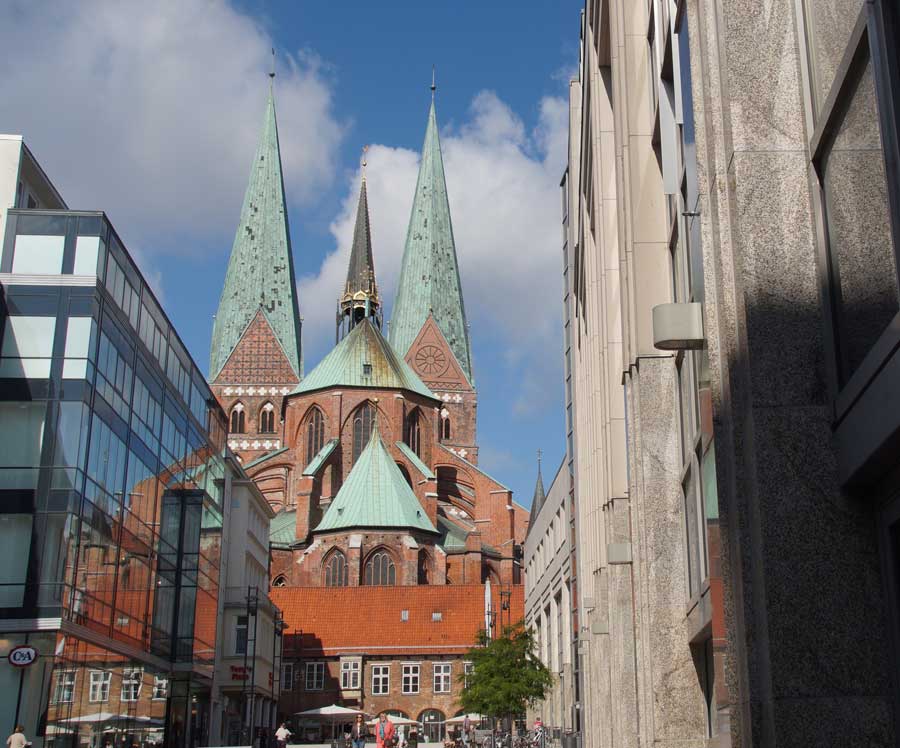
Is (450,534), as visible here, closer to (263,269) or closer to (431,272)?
(431,272)

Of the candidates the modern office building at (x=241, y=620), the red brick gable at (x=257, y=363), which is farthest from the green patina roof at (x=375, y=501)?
the red brick gable at (x=257, y=363)

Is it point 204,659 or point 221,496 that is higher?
point 221,496

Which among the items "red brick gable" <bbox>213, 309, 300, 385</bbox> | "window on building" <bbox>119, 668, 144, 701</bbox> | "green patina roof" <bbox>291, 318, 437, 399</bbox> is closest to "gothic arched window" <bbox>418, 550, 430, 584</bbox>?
"green patina roof" <bbox>291, 318, 437, 399</bbox>

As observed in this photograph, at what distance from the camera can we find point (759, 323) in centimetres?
760

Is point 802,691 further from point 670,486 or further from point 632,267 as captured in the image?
point 632,267

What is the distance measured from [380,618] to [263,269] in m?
53.0

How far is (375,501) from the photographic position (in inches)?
3162

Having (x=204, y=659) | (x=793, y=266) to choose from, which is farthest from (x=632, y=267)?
(x=204, y=659)

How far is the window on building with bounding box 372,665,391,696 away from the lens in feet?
225

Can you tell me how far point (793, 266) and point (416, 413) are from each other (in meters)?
88.0

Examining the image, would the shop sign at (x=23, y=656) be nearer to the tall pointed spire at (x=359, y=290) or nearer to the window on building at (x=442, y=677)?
the window on building at (x=442, y=677)

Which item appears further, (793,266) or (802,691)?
(793,266)


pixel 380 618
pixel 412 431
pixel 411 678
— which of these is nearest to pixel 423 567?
pixel 380 618

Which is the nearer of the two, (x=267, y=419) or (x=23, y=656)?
(x=23, y=656)
